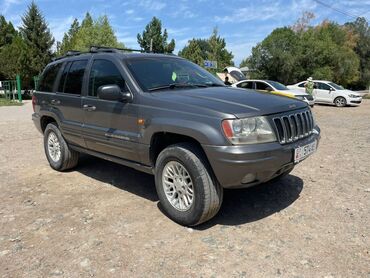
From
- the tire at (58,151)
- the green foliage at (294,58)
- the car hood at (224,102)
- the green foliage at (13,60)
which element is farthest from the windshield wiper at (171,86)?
the green foliage at (294,58)

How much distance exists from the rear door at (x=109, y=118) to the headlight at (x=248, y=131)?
126 cm

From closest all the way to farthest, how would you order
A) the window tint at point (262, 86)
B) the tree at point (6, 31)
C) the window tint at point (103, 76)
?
the window tint at point (103, 76), the window tint at point (262, 86), the tree at point (6, 31)

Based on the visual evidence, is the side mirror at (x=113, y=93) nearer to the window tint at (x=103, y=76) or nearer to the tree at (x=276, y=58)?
the window tint at (x=103, y=76)

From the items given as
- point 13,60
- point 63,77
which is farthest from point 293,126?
point 13,60

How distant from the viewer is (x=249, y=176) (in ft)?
11.3

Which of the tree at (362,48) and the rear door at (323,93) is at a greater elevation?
the tree at (362,48)

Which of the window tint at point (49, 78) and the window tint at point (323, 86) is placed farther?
the window tint at point (323, 86)

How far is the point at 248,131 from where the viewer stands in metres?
3.43

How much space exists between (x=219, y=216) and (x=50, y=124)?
345 cm

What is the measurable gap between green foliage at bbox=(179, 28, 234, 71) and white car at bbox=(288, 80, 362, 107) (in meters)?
16.2

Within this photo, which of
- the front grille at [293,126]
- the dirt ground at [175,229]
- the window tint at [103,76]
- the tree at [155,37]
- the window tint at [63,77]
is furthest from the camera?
the tree at [155,37]

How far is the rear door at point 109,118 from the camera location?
4.26 m

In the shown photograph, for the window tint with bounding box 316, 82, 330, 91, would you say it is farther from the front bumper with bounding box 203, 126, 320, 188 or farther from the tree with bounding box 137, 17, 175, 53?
the tree with bounding box 137, 17, 175, 53

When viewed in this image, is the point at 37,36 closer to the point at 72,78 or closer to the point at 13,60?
the point at 13,60
